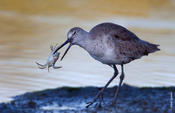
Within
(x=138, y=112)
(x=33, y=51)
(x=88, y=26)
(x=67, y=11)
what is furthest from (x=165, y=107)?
(x=67, y=11)

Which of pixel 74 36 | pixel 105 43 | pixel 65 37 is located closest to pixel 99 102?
pixel 105 43

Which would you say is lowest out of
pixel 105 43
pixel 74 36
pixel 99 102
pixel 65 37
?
pixel 99 102

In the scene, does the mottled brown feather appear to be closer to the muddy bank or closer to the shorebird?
the shorebird

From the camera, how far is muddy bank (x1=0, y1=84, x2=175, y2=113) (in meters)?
9.12

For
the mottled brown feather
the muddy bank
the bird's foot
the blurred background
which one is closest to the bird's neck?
the mottled brown feather

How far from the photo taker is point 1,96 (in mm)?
9898

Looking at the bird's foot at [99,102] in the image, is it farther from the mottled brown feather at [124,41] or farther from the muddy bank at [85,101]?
the mottled brown feather at [124,41]

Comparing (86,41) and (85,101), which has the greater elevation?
(86,41)

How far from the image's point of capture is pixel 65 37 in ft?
43.8

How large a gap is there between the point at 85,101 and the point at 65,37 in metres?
3.75

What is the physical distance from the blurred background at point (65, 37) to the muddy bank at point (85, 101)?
0.35 meters

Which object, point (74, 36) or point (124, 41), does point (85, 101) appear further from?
point (124, 41)

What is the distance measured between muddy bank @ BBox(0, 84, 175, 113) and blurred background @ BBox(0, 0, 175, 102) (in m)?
0.35

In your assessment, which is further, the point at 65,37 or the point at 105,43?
the point at 65,37
